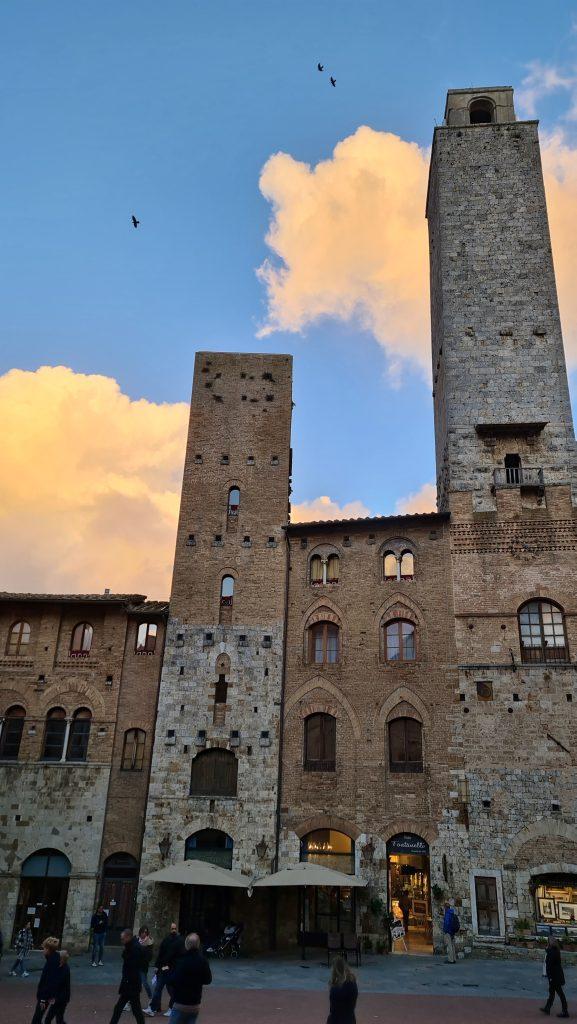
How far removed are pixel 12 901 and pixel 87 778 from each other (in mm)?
4258

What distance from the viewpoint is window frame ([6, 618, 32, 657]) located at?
2739 centimetres

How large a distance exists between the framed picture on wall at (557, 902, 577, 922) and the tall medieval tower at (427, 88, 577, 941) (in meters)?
0.82

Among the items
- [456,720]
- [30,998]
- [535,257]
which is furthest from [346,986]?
[535,257]

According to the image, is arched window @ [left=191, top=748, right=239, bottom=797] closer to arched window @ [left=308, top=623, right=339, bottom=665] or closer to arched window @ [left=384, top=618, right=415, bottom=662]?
arched window @ [left=308, top=623, right=339, bottom=665]

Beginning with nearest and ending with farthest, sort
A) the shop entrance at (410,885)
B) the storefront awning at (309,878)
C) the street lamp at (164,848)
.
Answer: the storefront awning at (309,878) < the shop entrance at (410,885) < the street lamp at (164,848)

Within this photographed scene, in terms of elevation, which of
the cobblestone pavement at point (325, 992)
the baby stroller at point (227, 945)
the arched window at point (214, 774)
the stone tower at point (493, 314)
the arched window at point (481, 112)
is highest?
the arched window at point (481, 112)

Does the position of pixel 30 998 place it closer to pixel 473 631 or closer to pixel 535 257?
pixel 473 631

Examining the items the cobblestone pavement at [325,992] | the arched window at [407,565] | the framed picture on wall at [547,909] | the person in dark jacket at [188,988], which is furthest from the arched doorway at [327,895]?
the person in dark jacket at [188,988]

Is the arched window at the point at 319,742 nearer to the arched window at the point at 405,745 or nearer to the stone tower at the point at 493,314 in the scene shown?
the arched window at the point at 405,745

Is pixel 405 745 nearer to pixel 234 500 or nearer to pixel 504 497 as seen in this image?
pixel 504 497

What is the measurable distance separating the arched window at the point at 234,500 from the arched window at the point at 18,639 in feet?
28.5

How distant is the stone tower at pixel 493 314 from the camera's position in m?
27.0

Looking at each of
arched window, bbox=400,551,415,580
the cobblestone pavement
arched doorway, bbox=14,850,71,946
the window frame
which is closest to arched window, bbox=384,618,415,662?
arched window, bbox=400,551,415,580

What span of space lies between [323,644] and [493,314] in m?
14.5
